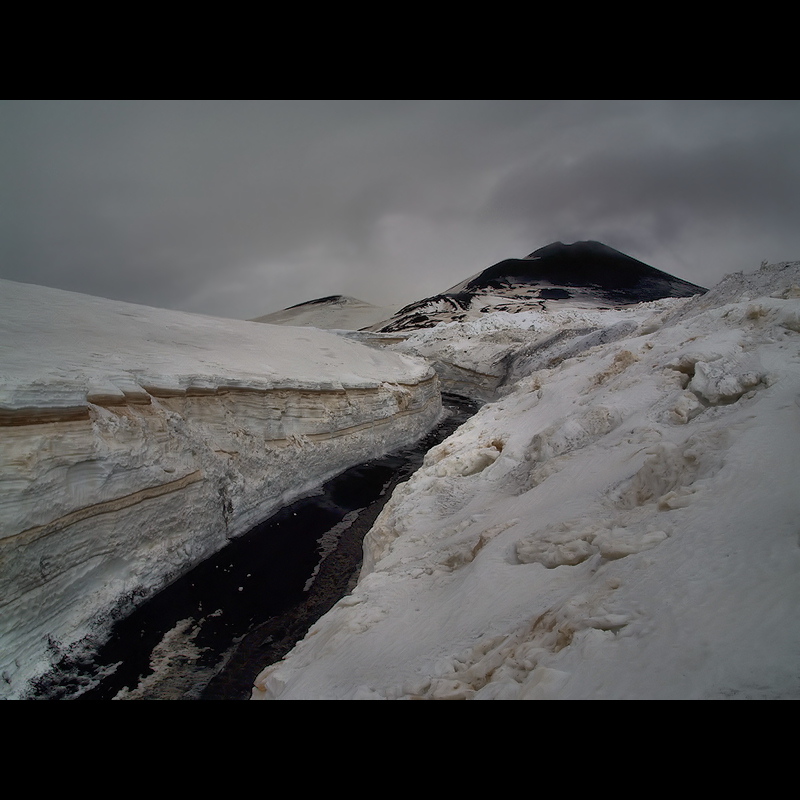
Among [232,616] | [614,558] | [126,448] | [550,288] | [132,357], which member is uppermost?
[550,288]

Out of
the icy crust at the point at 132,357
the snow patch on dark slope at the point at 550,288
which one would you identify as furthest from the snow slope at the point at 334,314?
the icy crust at the point at 132,357

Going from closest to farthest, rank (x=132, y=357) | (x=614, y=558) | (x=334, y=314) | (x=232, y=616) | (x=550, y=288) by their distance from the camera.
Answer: (x=614, y=558), (x=232, y=616), (x=132, y=357), (x=550, y=288), (x=334, y=314)

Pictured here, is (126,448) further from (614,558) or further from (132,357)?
(614,558)

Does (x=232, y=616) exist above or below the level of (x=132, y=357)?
below

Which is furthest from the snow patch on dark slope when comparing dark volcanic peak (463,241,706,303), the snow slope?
the snow slope

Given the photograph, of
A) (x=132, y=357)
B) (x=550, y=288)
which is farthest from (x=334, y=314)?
(x=132, y=357)

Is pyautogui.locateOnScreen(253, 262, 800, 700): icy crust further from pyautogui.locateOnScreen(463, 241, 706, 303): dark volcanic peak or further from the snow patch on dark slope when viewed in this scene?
pyautogui.locateOnScreen(463, 241, 706, 303): dark volcanic peak
